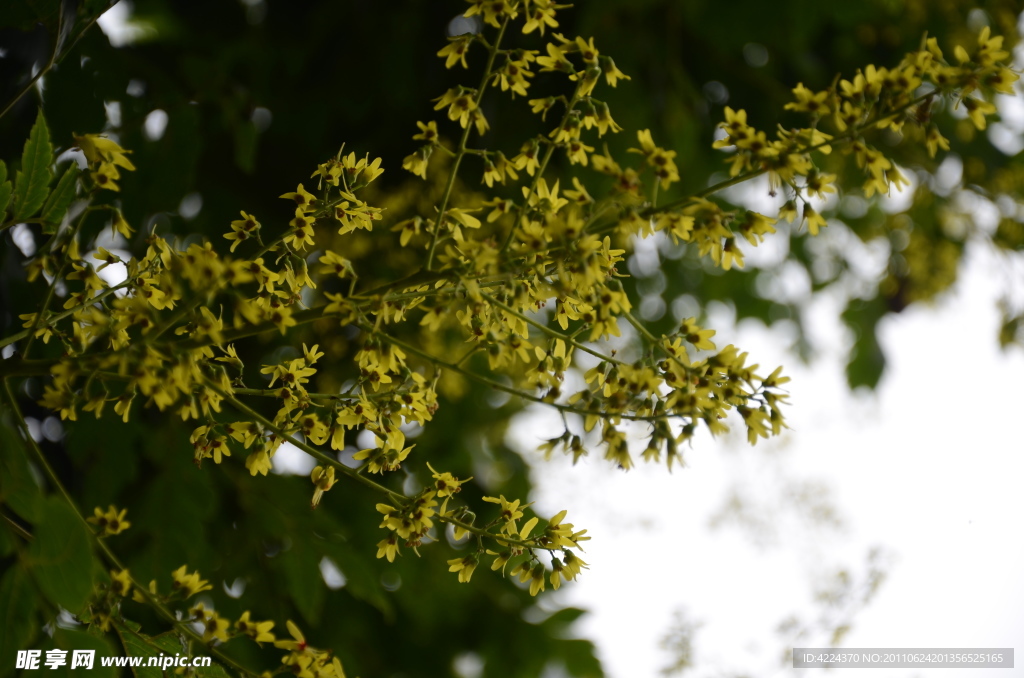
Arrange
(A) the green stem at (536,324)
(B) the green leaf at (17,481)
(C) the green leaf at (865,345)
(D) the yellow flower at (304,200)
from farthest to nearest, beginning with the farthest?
1. (C) the green leaf at (865,345)
2. (D) the yellow flower at (304,200)
3. (A) the green stem at (536,324)
4. (B) the green leaf at (17,481)

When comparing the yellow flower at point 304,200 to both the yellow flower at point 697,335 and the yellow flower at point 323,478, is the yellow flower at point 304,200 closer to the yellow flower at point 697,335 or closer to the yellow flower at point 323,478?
the yellow flower at point 323,478

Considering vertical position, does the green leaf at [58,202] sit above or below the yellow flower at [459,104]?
below

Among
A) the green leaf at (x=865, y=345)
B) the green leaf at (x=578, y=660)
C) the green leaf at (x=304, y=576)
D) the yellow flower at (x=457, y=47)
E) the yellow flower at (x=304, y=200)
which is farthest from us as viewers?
the green leaf at (x=865, y=345)

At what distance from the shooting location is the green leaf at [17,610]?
0.91m

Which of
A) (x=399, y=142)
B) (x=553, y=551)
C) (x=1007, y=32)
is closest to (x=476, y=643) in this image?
(x=399, y=142)

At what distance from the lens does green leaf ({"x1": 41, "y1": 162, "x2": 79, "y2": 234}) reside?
47.3 inches

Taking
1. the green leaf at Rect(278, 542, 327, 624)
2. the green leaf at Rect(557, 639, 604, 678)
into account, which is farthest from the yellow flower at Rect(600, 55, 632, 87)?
the green leaf at Rect(557, 639, 604, 678)

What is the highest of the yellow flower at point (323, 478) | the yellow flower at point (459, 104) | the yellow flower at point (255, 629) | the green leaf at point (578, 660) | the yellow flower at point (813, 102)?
the yellow flower at point (459, 104)

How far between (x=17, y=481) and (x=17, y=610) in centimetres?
16

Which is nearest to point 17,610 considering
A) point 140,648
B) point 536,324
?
point 140,648

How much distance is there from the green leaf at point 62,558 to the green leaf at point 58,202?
53 centimetres

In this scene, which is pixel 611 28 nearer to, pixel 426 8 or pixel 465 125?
pixel 426 8

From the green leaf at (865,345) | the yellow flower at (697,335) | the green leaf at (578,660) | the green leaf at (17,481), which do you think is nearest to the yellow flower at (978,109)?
the yellow flower at (697,335)

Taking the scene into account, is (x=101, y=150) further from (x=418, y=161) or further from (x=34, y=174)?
(x=418, y=161)
